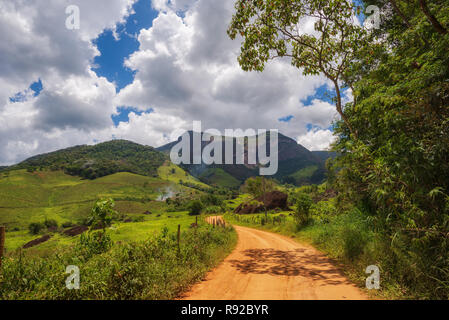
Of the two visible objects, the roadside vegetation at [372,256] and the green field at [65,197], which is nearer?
the roadside vegetation at [372,256]

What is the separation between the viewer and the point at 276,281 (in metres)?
7.49

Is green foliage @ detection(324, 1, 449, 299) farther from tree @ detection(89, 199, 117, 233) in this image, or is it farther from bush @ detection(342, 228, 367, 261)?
tree @ detection(89, 199, 117, 233)

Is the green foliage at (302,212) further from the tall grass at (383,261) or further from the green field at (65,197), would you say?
the green field at (65,197)

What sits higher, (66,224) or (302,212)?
(302,212)

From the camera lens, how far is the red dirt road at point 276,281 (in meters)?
6.24

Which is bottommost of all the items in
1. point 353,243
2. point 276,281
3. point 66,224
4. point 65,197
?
point 66,224

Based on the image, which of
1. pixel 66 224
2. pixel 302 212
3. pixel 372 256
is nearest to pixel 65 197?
pixel 66 224

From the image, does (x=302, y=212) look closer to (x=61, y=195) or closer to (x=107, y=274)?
(x=107, y=274)

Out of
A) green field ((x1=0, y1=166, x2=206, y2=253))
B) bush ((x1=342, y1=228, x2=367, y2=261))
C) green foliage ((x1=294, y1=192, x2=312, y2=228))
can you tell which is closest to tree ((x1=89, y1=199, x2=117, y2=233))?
bush ((x1=342, y1=228, x2=367, y2=261))

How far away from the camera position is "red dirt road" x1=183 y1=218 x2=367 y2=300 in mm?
6242

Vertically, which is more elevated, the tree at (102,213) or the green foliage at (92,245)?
the tree at (102,213)

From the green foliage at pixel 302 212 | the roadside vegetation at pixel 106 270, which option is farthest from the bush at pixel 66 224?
the roadside vegetation at pixel 106 270
